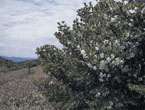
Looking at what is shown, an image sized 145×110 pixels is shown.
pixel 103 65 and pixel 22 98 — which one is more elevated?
pixel 103 65

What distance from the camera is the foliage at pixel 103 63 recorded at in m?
6.59

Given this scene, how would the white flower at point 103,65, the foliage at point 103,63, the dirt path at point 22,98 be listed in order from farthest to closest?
the dirt path at point 22,98, the foliage at point 103,63, the white flower at point 103,65

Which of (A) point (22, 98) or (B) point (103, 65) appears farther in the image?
(A) point (22, 98)

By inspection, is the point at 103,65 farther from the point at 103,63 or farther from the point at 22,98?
the point at 22,98

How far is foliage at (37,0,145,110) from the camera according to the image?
6590 mm

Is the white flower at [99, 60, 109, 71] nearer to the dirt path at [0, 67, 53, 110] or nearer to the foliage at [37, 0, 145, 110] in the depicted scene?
the foliage at [37, 0, 145, 110]

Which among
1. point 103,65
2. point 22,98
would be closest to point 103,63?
point 103,65

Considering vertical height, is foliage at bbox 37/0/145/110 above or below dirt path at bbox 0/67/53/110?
above

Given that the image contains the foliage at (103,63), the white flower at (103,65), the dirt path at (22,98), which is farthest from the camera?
the dirt path at (22,98)

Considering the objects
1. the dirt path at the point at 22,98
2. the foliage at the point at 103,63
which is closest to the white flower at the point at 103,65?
the foliage at the point at 103,63

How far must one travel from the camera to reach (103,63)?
21.0ft

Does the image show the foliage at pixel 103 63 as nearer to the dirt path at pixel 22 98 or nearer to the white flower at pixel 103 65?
the white flower at pixel 103 65

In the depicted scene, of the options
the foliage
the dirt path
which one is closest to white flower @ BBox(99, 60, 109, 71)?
the foliage

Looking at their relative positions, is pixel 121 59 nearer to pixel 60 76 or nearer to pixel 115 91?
pixel 115 91
